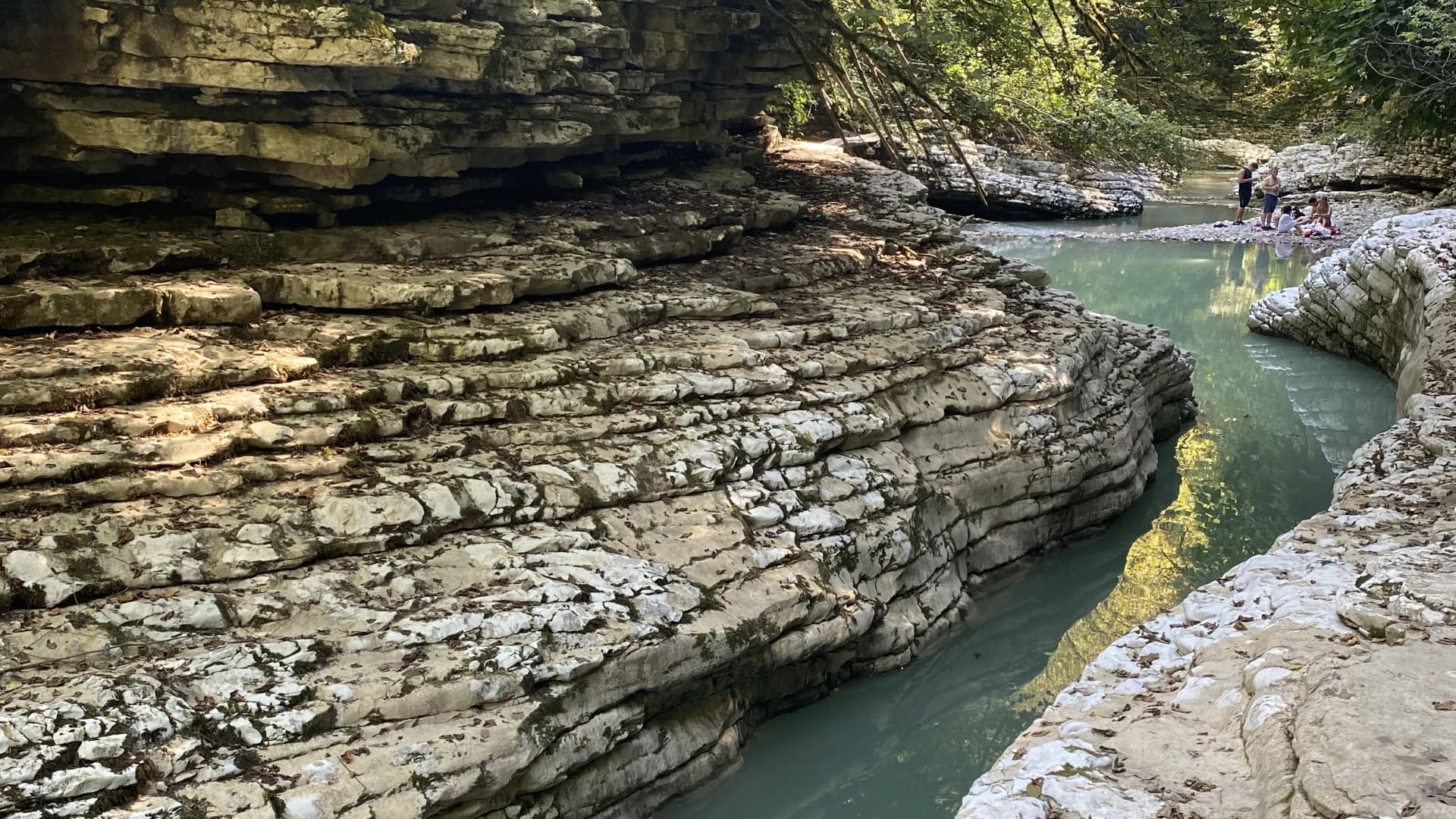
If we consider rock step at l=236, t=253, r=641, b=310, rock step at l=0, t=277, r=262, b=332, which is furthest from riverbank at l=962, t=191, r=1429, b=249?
rock step at l=0, t=277, r=262, b=332

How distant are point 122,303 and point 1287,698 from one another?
7.63 meters

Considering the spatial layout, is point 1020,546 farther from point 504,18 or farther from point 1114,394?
point 504,18

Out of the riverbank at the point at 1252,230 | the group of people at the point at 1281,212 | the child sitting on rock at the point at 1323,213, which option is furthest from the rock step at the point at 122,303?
the child sitting on rock at the point at 1323,213

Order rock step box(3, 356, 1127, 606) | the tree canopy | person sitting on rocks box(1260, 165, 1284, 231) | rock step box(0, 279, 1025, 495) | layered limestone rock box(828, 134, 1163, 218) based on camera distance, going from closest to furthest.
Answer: rock step box(3, 356, 1127, 606) → rock step box(0, 279, 1025, 495) → the tree canopy → layered limestone rock box(828, 134, 1163, 218) → person sitting on rocks box(1260, 165, 1284, 231)

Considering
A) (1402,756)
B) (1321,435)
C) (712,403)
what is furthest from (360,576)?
(1321,435)

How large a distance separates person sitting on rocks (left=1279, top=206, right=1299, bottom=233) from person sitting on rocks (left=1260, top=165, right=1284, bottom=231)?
66 cm

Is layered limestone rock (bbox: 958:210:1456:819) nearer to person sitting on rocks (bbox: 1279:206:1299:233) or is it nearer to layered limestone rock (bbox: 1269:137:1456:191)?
layered limestone rock (bbox: 1269:137:1456:191)

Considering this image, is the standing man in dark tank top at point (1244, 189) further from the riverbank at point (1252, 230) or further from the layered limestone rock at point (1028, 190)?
the layered limestone rock at point (1028, 190)

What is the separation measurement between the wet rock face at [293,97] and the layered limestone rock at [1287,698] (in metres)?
6.65

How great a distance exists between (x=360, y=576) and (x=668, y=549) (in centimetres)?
209

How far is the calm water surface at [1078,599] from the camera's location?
7.57 meters

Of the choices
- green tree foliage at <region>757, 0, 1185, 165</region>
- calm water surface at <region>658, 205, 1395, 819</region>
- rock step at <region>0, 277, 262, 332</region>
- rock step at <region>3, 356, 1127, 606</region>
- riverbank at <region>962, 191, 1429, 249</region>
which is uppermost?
green tree foliage at <region>757, 0, 1185, 165</region>

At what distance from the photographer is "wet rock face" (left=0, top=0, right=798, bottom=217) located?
781cm

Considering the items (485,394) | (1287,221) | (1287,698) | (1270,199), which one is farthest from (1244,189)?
(1287,698)
